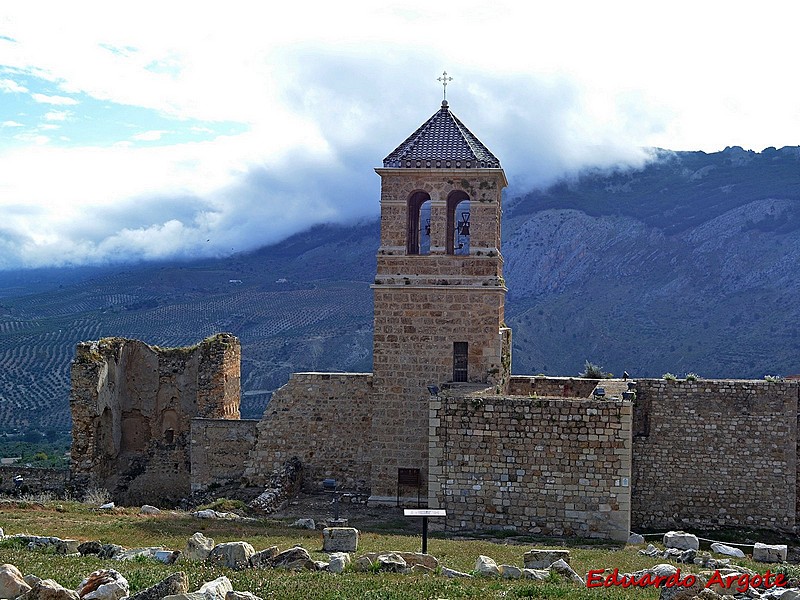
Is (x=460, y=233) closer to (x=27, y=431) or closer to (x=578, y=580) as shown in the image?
(x=578, y=580)

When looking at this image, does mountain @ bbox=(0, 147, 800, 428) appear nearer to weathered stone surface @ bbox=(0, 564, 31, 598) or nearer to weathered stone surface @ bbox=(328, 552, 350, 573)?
weathered stone surface @ bbox=(328, 552, 350, 573)

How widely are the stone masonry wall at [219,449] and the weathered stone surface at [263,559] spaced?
954 cm

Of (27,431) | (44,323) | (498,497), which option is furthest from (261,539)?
(44,323)

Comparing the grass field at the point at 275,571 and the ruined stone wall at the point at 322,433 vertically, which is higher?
the ruined stone wall at the point at 322,433

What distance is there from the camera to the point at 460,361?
18812 millimetres

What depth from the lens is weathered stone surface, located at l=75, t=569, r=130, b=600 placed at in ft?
26.6

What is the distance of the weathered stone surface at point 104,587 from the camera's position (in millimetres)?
8117

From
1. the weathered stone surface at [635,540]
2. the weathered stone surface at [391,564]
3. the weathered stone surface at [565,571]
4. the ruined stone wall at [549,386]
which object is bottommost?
the weathered stone surface at [635,540]

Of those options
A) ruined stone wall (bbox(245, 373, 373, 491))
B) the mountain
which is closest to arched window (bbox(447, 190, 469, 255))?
ruined stone wall (bbox(245, 373, 373, 491))

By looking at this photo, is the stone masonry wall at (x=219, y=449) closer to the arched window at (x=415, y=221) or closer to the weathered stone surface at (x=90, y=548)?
the arched window at (x=415, y=221)

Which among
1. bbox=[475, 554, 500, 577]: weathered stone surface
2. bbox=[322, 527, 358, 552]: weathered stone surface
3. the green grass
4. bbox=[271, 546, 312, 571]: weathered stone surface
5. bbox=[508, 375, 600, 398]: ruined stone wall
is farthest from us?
bbox=[508, 375, 600, 398]: ruined stone wall

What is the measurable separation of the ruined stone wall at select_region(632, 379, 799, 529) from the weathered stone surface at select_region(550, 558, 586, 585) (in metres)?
8.74

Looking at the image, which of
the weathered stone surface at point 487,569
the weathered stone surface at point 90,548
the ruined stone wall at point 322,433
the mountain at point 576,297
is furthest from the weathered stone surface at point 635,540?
the mountain at point 576,297

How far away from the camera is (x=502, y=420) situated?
15766 millimetres
